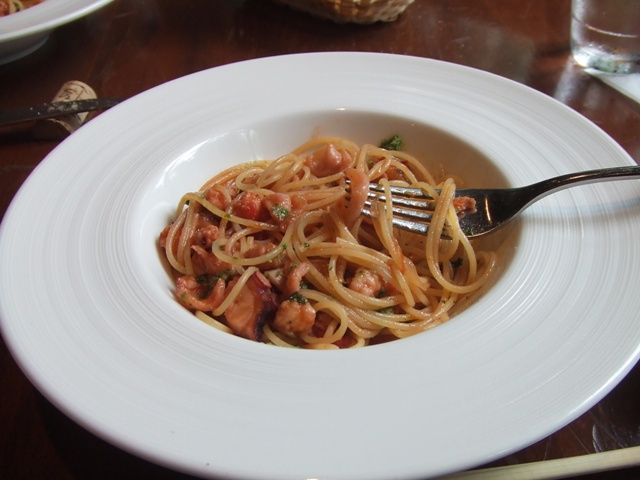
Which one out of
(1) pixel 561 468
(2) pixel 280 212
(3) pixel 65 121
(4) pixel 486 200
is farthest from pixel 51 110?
(1) pixel 561 468

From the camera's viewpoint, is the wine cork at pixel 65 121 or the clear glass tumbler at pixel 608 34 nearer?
the wine cork at pixel 65 121

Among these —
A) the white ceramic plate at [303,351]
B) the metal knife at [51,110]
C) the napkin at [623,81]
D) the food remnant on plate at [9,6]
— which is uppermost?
the food remnant on plate at [9,6]

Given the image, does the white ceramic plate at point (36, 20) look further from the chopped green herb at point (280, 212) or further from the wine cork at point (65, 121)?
the chopped green herb at point (280, 212)

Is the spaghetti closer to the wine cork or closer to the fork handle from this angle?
the fork handle

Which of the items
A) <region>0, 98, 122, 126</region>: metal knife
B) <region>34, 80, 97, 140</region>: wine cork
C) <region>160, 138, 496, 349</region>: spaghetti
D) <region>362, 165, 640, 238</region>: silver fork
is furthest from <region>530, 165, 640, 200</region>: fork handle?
<region>34, 80, 97, 140</region>: wine cork

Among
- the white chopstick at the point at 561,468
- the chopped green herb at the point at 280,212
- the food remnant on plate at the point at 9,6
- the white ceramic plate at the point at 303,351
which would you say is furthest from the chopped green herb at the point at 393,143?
the food remnant on plate at the point at 9,6

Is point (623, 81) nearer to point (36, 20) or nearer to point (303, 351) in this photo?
point (303, 351)
